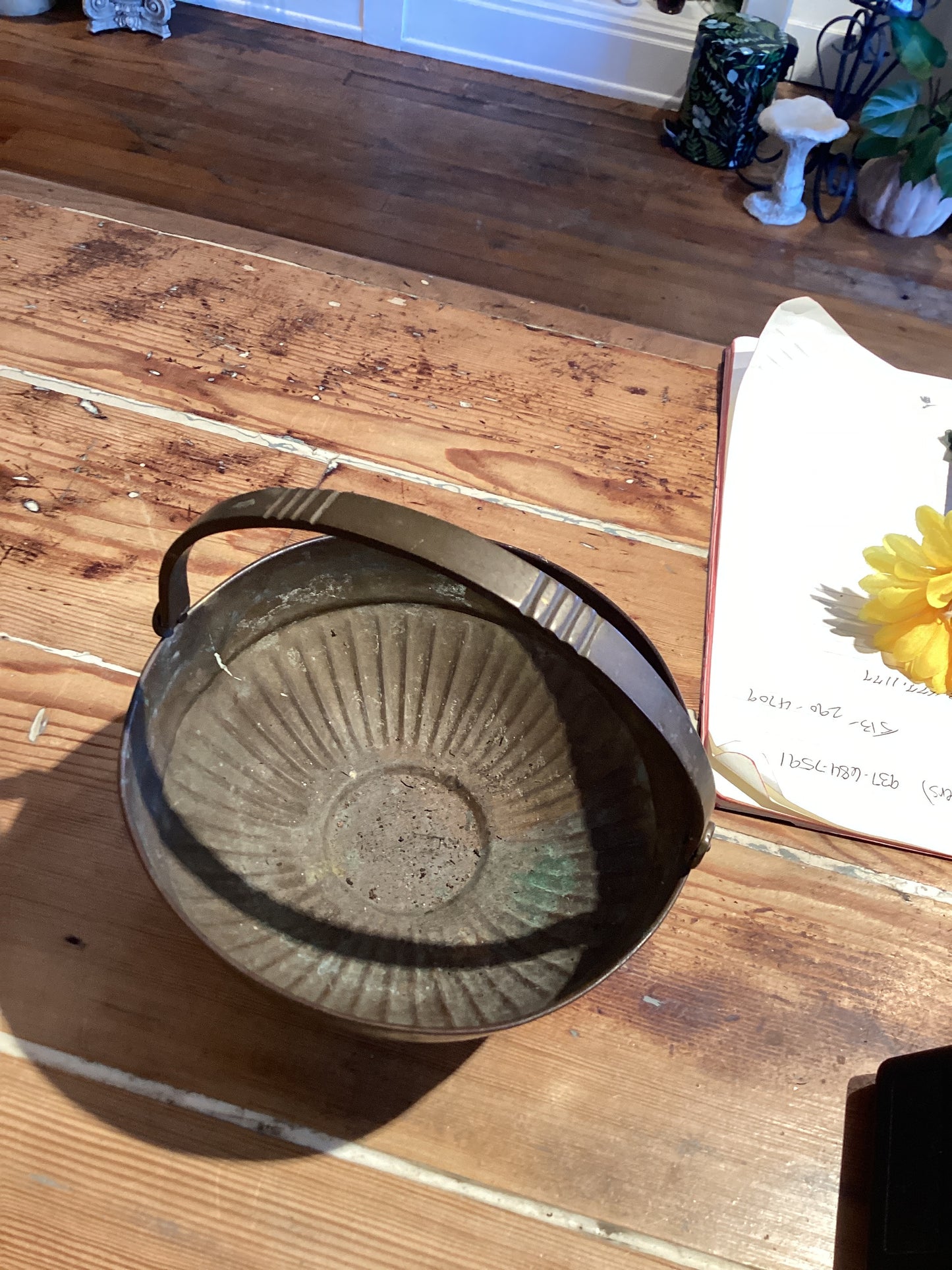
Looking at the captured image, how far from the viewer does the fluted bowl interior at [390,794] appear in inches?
16.8

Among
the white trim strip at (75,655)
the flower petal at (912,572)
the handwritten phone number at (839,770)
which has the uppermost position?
the flower petal at (912,572)

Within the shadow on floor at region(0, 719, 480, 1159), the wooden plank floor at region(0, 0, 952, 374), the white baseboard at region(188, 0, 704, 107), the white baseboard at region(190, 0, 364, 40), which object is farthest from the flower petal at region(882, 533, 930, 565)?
the white baseboard at region(190, 0, 364, 40)

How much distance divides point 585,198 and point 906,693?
3.50ft

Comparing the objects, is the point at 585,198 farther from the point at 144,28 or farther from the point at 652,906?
the point at 652,906

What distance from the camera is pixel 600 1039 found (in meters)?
0.45

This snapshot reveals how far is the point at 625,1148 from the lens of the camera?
0.42 metres

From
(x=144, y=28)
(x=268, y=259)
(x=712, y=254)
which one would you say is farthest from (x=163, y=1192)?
(x=144, y=28)

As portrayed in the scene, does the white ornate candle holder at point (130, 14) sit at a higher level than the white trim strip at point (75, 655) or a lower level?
higher

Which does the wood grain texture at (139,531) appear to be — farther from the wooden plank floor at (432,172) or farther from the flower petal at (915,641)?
the wooden plank floor at (432,172)

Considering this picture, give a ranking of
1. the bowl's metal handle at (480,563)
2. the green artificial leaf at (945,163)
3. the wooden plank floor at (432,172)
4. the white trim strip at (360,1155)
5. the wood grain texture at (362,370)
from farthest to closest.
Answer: the wooden plank floor at (432,172) < the green artificial leaf at (945,163) < the wood grain texture at (362,370) < the white trim strip at (360,1155) < the bowl's metal handle at (480,563)

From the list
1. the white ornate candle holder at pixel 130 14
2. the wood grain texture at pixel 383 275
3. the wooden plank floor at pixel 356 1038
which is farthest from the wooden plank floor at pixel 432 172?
the wooden plank floor at pixel 356 1038

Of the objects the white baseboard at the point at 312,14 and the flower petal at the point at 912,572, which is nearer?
the flower petal at the point at 912,572

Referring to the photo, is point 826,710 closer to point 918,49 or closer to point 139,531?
point 139,531

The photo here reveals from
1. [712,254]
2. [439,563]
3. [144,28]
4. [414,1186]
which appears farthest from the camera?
[144,28]
